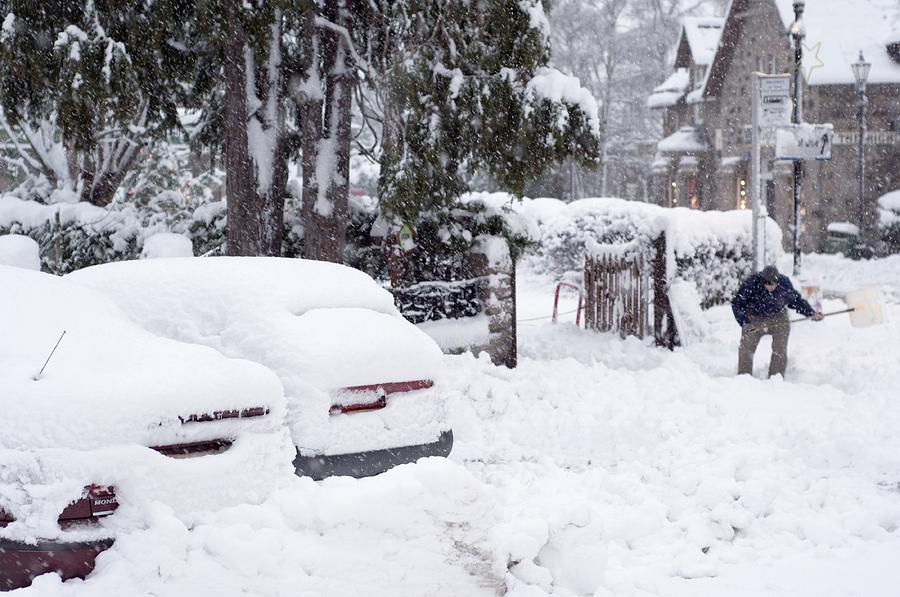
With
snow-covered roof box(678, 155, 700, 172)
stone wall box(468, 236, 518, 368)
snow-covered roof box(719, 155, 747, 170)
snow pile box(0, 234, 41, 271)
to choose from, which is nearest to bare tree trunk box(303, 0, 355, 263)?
stone wall box(468, 236, 518, 368)

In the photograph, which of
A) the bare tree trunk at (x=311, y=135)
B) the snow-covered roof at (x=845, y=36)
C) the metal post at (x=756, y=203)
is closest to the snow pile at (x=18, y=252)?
the bare tree trunk at (x=311, y=135)

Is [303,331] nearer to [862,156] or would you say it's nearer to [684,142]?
[862,156]

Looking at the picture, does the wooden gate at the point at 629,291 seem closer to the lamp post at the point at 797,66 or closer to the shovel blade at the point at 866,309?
the shovel blade at the point at 866,309

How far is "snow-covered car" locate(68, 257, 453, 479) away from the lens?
4754 mm

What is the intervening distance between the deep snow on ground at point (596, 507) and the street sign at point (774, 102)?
485cm

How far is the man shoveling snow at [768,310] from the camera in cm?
1015

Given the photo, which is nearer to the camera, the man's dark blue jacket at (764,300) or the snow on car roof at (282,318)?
the snow on car roof at (282,318)

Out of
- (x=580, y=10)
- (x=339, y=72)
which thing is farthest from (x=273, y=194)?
(x=580, y=10)

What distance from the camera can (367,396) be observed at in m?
4.89

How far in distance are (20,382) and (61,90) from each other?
679 cm

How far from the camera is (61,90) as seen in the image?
957 cm

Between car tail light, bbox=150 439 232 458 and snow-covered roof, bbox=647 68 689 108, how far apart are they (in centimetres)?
3895

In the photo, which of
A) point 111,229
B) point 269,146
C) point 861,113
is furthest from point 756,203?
point 861,113

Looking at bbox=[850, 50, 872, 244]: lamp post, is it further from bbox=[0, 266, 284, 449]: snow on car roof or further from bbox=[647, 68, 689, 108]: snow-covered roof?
bbox=[0, 266, 284, 449]: snow on car roof
